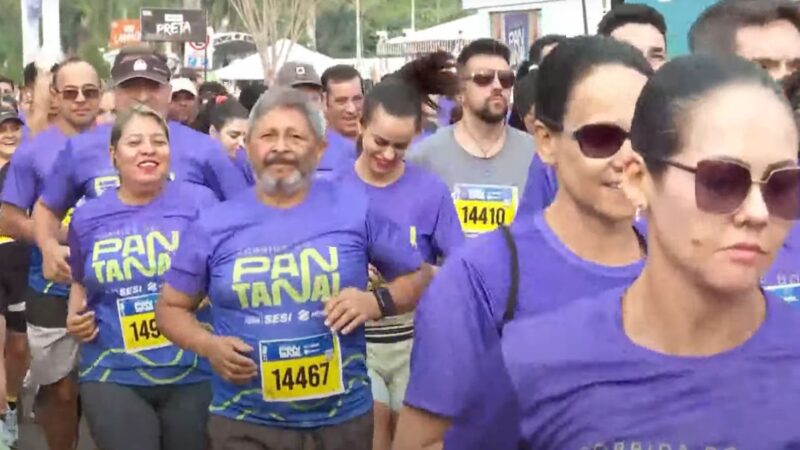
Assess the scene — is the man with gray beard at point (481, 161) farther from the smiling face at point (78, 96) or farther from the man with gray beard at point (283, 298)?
the smiling face at point (78, 96)

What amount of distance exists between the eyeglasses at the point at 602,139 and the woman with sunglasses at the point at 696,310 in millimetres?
772

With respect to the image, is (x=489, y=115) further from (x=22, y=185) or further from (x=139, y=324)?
(x=22, y=185)

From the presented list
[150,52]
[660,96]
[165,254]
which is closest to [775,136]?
[660,96]

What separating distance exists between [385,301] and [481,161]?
68.5 inches

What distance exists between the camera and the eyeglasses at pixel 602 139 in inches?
121

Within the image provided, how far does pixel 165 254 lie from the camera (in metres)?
5.57

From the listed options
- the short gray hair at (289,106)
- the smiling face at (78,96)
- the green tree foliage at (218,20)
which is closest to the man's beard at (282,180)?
the short gray hair at (289,106)

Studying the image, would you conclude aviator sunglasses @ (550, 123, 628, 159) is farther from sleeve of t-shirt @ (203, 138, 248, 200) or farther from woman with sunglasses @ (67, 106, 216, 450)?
sleeve of t-shirt @ (203, 138, 248, 200)

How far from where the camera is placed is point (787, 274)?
3355 millimetres

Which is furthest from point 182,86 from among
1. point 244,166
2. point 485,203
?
point 485,203

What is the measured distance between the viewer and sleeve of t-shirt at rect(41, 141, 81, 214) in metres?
6.56

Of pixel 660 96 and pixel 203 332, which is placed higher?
Result: pixel 660 96

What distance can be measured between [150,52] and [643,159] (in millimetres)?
5745

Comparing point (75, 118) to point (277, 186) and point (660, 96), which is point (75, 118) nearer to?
point (277, 186)
